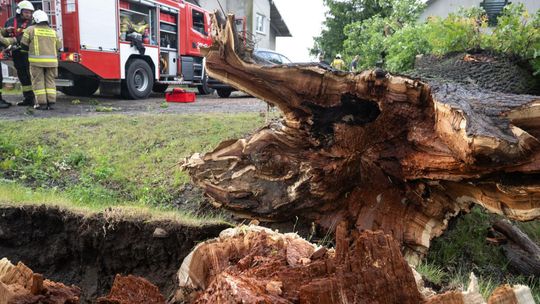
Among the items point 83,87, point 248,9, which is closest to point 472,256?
point 83,87

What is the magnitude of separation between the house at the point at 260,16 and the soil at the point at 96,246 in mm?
20140

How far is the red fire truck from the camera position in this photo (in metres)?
10.1

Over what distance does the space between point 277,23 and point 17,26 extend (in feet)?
84.0

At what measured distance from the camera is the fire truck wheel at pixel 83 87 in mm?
12383

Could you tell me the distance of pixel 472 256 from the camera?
3365 mm

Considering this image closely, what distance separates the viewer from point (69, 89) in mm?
12586

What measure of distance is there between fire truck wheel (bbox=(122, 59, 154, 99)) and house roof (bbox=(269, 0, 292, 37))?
A: 66.3ft

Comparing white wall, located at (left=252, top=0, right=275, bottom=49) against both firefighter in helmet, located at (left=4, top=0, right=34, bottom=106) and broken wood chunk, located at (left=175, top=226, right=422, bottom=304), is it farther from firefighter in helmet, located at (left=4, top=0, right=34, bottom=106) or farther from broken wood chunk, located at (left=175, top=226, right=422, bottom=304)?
broken wood chunk, located at (left=175, top=226, right=422, bottom=304)

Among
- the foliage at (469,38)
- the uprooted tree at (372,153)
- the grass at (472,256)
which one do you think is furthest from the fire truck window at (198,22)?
the grass at (472,256)

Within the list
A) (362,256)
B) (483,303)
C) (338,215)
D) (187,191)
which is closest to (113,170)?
(187,191)

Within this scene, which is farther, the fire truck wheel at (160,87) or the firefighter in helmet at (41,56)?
the fire truck wheel at (160,87)

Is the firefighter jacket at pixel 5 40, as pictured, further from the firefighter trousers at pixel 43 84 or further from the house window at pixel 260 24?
the house window at pixel 260 24

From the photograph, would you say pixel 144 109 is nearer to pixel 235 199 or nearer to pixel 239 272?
pixel 235 199

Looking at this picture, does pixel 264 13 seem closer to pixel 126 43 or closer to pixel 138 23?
pixel 138 23
